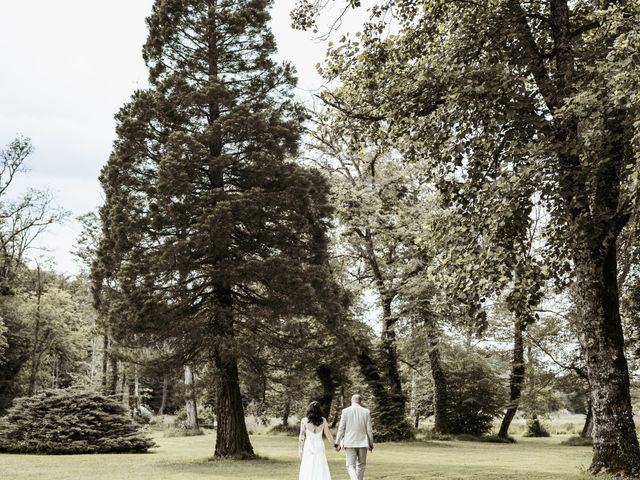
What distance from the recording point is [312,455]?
1125 centimetres

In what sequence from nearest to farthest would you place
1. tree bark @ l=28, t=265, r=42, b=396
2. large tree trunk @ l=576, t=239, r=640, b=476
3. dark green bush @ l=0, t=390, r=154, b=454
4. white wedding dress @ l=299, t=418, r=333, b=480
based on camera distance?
1. white wedding dress @ l=299, t=418, r=333, b=480
2. large tree trunk @ l=576, t=239, r=640, b=476
3. dark green bush @ l=0, t=390, r=154, b=454
4. tree bark @ l=28, t=265, r=42, b=396

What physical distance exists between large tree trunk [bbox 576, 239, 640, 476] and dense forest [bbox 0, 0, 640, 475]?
1.4 inches

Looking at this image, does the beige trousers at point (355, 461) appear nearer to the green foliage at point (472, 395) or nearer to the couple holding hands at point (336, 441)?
the couple holding hands at point (336, 441)

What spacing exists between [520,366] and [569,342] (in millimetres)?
4112

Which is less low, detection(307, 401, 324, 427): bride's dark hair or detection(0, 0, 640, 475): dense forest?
detection(0, 0, 640, 475): dense forest

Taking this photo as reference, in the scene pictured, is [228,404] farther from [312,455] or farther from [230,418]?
[312,455]

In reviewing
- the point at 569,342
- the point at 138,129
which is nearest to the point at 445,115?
the point at 138,129

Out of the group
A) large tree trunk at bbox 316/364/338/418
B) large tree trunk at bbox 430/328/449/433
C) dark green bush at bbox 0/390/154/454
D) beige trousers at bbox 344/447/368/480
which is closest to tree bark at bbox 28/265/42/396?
dark green bush at bbox 0/390/154/454

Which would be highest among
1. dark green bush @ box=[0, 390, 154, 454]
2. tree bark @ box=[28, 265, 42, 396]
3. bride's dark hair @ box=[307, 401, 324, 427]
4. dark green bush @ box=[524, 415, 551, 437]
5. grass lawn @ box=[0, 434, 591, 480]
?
tree bark @ box=[28, 265, 42, 396]

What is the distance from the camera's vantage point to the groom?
1162cm

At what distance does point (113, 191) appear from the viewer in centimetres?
1969

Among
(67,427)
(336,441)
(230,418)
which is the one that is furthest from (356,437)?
(67,427)

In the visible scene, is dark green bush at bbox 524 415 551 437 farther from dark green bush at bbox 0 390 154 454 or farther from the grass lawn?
dark green bush at bbox 0 390 154 454

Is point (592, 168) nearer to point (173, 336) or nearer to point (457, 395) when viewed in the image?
point (173, 336)
